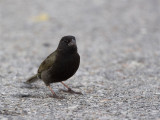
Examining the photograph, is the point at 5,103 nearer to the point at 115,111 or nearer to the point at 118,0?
the point at 115,111

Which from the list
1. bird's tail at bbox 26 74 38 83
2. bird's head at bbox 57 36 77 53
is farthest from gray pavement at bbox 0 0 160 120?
bird's head at bbox 57 36 77 53

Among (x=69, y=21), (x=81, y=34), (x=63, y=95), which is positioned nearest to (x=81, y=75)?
(x=63, y=95)

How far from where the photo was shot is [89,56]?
12.4 meters

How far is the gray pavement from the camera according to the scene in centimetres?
643

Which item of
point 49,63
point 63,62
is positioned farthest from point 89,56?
point 63,62

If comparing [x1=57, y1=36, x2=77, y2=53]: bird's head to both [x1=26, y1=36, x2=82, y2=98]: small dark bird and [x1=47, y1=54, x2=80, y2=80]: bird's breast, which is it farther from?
[x1=47, y1=54, x2=80, y2=80]: bird's breast

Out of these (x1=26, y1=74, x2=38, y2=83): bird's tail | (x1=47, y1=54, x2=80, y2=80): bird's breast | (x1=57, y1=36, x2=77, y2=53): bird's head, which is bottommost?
(x1=26, y1=74, x2=38, y2=83): bird's tail

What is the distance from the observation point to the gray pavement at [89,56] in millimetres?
6430

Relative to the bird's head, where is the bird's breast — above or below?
below

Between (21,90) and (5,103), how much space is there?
3.94 ft

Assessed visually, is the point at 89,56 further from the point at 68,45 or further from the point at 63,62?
the point at 63,62

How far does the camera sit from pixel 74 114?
6.09 m

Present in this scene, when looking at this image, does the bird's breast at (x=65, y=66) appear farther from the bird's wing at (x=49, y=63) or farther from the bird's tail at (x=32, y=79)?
the bird's tail at (x=32, y=79)

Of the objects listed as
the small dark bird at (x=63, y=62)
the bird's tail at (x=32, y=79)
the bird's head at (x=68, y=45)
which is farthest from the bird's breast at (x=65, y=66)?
the bird's tail at (x=32, y=79)
